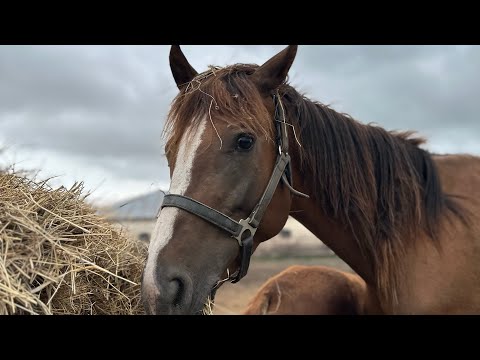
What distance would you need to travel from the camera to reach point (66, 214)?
248 centimetres

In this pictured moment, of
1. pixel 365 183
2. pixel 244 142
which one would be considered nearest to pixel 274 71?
pixel 244 142

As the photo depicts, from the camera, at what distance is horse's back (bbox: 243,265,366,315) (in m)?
3.88

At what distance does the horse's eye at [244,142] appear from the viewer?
2588mm

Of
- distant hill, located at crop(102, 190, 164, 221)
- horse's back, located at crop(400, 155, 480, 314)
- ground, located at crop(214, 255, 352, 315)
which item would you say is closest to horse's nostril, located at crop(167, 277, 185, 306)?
distant hill, located at crop(102, 190, 164, 221)

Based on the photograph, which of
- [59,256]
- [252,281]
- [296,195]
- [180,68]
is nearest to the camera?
[59,256]

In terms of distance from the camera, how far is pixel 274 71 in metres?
2.88

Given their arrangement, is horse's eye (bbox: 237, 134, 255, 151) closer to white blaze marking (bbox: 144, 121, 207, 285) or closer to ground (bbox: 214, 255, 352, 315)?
white blaze marking (bbox: 144, 121, 207, 285)

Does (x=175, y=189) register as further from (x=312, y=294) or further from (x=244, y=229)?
(x=312, y=294)

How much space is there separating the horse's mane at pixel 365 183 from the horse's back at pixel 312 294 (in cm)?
75

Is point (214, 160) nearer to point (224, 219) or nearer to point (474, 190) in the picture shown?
point (224, 219)

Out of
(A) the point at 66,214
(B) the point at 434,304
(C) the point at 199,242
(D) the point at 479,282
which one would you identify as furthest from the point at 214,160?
(D) the point at 479,282

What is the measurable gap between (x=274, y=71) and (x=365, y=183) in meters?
1.06

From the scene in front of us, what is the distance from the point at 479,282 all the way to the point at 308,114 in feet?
5.57
